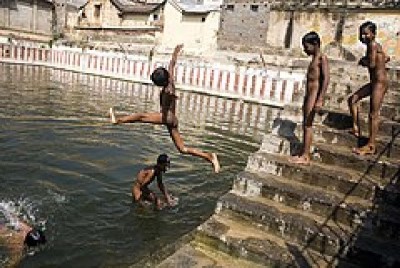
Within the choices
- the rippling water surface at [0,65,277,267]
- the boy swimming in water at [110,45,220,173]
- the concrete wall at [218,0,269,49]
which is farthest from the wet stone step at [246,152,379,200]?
the concrete wall at [218,0,269,49]

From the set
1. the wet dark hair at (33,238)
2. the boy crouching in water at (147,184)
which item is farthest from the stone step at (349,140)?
the wet dark hair at (33,238)

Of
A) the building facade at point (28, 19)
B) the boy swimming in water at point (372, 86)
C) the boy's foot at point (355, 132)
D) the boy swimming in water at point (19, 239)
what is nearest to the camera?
the boy swimming in water at point (19, 239)

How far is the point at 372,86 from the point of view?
6.32 m

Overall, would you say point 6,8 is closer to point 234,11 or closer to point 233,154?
point 234,11

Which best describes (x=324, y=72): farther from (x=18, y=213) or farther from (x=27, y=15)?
(x=27, y=15)

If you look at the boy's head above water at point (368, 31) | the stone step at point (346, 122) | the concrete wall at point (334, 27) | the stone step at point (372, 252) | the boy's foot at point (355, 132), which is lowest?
the stone step at point (372, 252)

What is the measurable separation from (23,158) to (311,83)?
6.68 m

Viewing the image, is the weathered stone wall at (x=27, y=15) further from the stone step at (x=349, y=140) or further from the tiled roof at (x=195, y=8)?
the stone step at (x=349, y=140)

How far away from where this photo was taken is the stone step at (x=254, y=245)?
454cm

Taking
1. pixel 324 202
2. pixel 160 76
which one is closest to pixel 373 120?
pixel 324 202

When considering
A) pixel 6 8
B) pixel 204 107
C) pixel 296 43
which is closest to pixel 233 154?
pixel 204 107

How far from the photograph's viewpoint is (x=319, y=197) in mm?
5207

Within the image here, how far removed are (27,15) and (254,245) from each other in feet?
177

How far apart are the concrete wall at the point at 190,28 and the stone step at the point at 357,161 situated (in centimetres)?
3871
